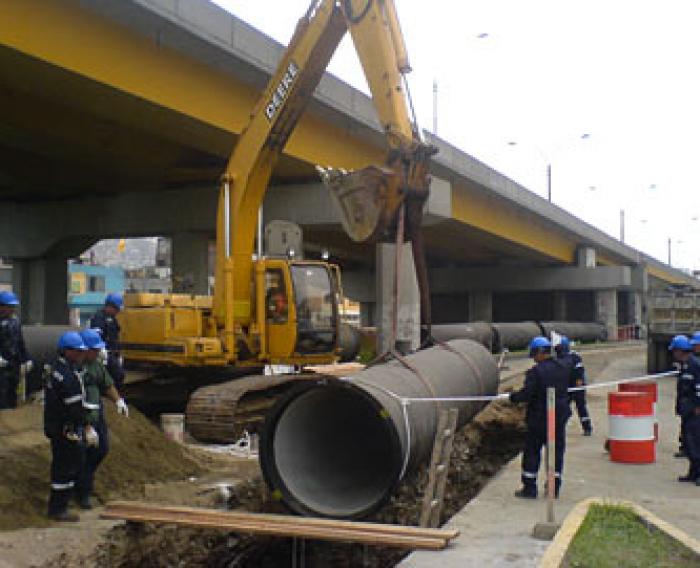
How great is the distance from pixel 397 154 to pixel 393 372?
8.62ft

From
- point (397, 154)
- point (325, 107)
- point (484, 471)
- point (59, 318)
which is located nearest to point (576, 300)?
point (59, 318)

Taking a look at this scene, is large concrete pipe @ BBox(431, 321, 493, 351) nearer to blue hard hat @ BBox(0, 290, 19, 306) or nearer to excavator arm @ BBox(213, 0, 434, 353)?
excavator arm @ BBox(213, 0, 434, 353)

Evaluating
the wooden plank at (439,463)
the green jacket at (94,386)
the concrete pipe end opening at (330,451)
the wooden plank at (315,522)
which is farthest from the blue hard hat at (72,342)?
the wooden plank at (439,463)

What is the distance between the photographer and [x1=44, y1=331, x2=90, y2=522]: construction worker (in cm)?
727

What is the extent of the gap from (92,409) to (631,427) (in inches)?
245

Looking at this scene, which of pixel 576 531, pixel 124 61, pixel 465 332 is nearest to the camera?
pixel 576 531

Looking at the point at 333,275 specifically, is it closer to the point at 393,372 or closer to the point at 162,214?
the point at 393,372

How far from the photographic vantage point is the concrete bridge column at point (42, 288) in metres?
28.5

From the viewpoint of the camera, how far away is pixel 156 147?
1995 centimetres

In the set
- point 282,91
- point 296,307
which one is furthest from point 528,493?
point 282,91

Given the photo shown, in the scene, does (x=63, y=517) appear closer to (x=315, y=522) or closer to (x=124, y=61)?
(x=315, y=522)

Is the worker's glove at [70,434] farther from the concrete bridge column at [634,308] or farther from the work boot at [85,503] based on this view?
the concrete bridge column at [634,308]

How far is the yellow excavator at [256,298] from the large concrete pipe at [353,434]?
3.05m

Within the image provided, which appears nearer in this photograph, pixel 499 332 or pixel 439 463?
pixel 439 463
